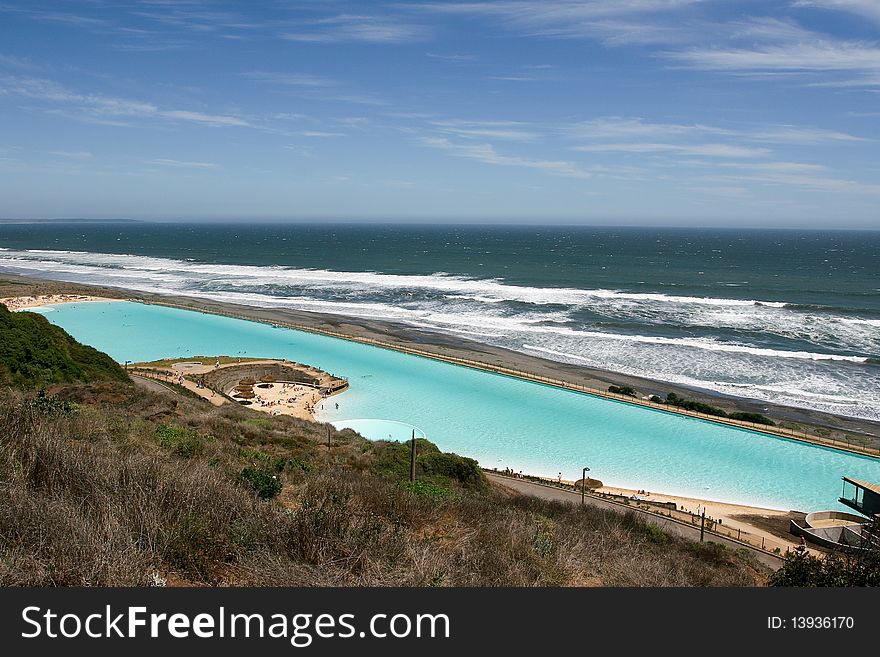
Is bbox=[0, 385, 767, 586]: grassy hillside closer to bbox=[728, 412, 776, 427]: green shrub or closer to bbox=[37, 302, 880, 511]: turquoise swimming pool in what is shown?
bbox=[37, 302, 880, 511]: turquoise swimming pool

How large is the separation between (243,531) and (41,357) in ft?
Answer: 60.0

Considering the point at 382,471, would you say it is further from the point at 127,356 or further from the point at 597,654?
the point at 127,356

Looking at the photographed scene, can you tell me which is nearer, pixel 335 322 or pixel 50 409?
pixel 50 409

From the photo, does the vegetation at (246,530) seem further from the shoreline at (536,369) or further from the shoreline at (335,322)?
the shoreline at (536,369)

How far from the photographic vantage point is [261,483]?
8.84 metres

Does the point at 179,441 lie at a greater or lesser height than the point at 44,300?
greater

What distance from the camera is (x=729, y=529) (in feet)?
55.4

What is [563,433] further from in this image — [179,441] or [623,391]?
Result: [179,441]

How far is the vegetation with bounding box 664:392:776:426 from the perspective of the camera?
1109 inches

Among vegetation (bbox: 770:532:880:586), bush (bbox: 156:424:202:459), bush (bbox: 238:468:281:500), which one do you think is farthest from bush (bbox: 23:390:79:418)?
vegetation (bbox: 770:532:880:586)

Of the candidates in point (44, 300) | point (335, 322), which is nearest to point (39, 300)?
point (44, 300)

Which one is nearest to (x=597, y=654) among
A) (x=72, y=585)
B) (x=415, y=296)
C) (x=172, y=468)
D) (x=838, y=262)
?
(x=72, y=585)

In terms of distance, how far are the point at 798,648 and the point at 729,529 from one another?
48.5 feet

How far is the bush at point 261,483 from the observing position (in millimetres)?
8641
